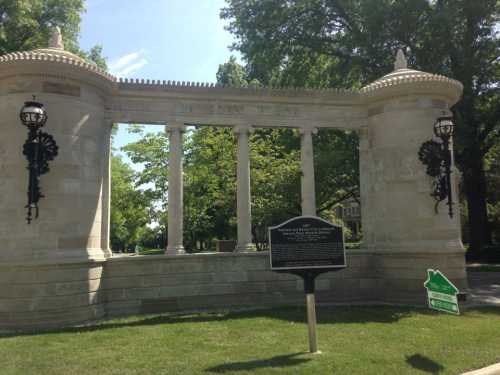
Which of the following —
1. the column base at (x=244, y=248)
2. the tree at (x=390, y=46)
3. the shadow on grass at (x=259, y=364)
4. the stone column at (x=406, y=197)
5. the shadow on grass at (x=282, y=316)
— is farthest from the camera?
the tree at (x=390, y=46)

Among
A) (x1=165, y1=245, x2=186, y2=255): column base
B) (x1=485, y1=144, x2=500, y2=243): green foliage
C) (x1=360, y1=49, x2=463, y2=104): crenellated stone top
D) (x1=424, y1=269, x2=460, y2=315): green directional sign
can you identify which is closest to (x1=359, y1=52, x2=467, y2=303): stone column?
(x1=360, y1=49, x2=463, y2=104): crenellated stone top

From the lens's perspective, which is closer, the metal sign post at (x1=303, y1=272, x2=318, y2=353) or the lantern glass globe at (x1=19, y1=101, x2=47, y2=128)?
the metal sign post at (x1=303, y1=272, x2=318, y2=353)

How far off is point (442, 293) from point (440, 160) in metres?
7.03

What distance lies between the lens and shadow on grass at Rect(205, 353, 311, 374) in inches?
290

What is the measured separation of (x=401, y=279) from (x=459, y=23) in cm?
1662

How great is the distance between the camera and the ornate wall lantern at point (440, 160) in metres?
14.0

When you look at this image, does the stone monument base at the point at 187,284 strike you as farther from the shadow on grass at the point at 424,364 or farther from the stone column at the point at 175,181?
the shadow on grass at the point at 424,364

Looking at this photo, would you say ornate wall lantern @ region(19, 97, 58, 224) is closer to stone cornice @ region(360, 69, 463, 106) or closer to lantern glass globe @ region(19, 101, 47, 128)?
lantern glass globe @ region(19, 101, 47, 128)

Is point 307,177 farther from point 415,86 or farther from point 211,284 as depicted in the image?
point 211,284

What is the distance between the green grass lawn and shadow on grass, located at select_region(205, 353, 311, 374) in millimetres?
18

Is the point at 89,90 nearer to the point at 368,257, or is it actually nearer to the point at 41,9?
the point at 368,257

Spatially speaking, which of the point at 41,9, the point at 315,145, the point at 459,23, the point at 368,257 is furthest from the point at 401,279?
the point at 41,9

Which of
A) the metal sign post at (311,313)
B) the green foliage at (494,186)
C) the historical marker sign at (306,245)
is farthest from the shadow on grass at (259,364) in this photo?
the green foliage at (494,186)

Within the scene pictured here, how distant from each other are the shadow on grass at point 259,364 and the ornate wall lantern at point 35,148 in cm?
754
